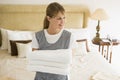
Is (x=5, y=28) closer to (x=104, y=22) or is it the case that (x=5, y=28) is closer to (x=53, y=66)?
(x=104, y=22)

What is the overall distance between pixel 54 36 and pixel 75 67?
1166 millimetres

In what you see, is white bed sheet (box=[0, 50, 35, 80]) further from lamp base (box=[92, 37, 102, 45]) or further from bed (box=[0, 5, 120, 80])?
lamp base (box=[92, 37, 102, 45])

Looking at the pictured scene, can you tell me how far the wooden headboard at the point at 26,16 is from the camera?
3412 mm

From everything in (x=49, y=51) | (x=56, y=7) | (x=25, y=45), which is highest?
(x=56, y=7)

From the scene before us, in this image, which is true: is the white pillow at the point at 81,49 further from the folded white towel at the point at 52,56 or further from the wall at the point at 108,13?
the folded white towel at the point at 52,56

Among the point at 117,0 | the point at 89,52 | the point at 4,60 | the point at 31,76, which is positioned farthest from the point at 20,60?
the point at 117,0

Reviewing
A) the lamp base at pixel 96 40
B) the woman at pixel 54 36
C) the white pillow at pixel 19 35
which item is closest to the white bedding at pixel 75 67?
the white pillow at pixel 19 35

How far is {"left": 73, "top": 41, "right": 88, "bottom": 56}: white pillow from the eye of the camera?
10.3ft

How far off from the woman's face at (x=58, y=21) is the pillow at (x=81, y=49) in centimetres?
155

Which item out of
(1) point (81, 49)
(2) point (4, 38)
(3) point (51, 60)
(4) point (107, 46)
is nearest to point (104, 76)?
(1) point (81, 49)

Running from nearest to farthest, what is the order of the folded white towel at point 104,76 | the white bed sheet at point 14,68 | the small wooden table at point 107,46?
the folded white towel at point 104,76 < the white bed sheet at point 14,68 < the small wooden table at point 107,46

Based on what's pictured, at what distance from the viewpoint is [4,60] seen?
2850mm

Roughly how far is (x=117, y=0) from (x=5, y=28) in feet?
6.61

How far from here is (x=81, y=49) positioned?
319 cm
